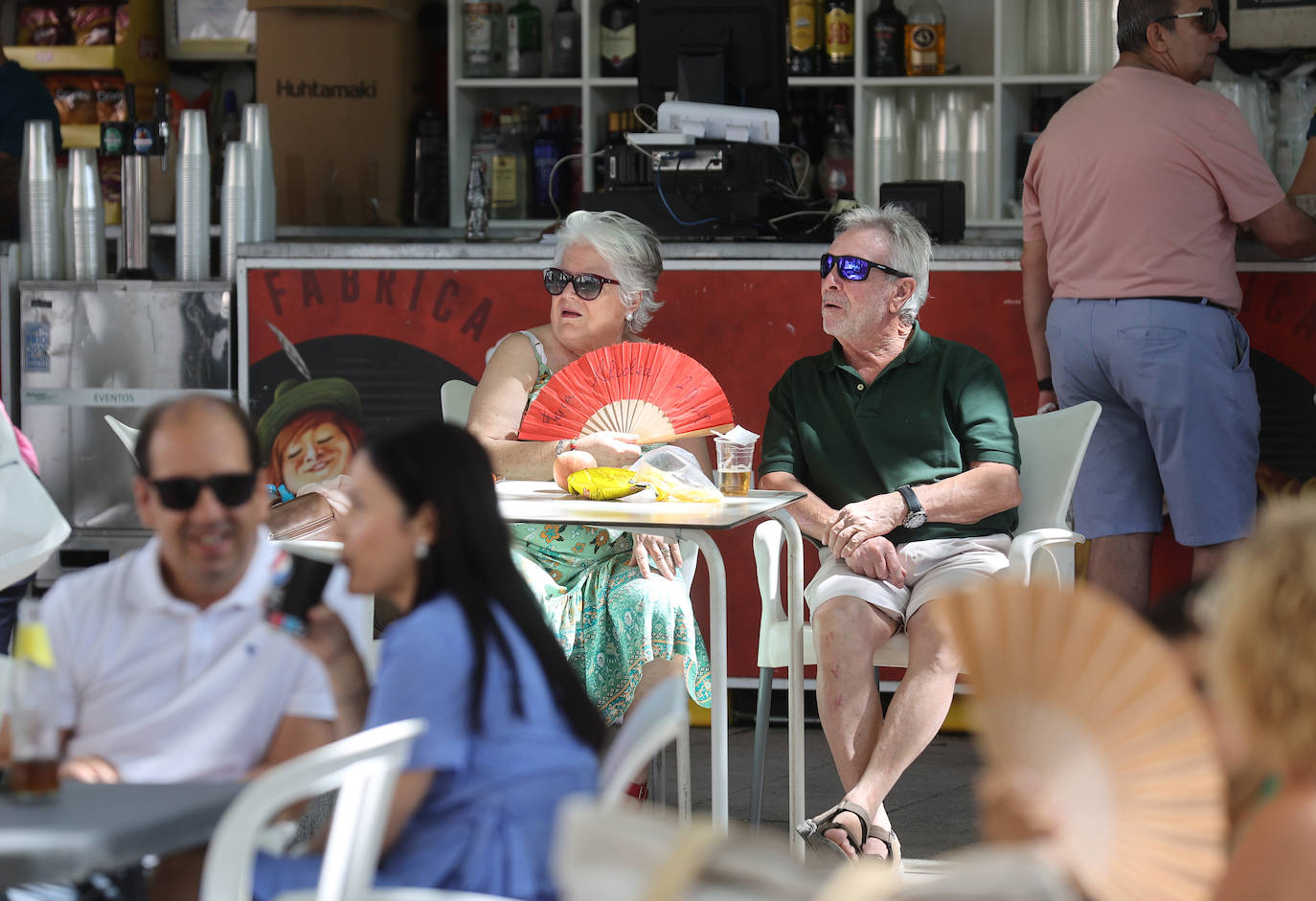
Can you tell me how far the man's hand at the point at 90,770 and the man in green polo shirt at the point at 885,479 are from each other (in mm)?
1517

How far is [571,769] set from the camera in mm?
1663

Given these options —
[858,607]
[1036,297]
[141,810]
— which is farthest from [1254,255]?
[141,810]

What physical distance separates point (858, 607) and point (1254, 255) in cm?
154

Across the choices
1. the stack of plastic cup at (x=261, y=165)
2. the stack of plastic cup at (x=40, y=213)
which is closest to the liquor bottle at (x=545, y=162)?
the stack of plastic cup at (x=261, y=165)

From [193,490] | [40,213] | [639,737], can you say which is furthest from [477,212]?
[639,737]

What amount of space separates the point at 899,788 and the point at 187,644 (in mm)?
2378

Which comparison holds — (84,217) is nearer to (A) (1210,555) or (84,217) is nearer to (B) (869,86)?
(B) (869,86)

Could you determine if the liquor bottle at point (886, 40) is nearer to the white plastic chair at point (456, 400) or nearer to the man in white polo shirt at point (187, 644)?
the white plastic chair at point (456, 400)

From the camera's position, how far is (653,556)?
3207mm

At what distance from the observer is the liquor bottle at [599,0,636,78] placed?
5.91 metres

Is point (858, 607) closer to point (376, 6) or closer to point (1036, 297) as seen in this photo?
point (1036, 297)

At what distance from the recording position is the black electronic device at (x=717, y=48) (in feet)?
14.6

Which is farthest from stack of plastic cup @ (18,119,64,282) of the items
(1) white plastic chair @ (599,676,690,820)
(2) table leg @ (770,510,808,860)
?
(1) white plastic chair @ (599,676,690,820)

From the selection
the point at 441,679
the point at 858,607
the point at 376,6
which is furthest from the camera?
the point at 376,6
